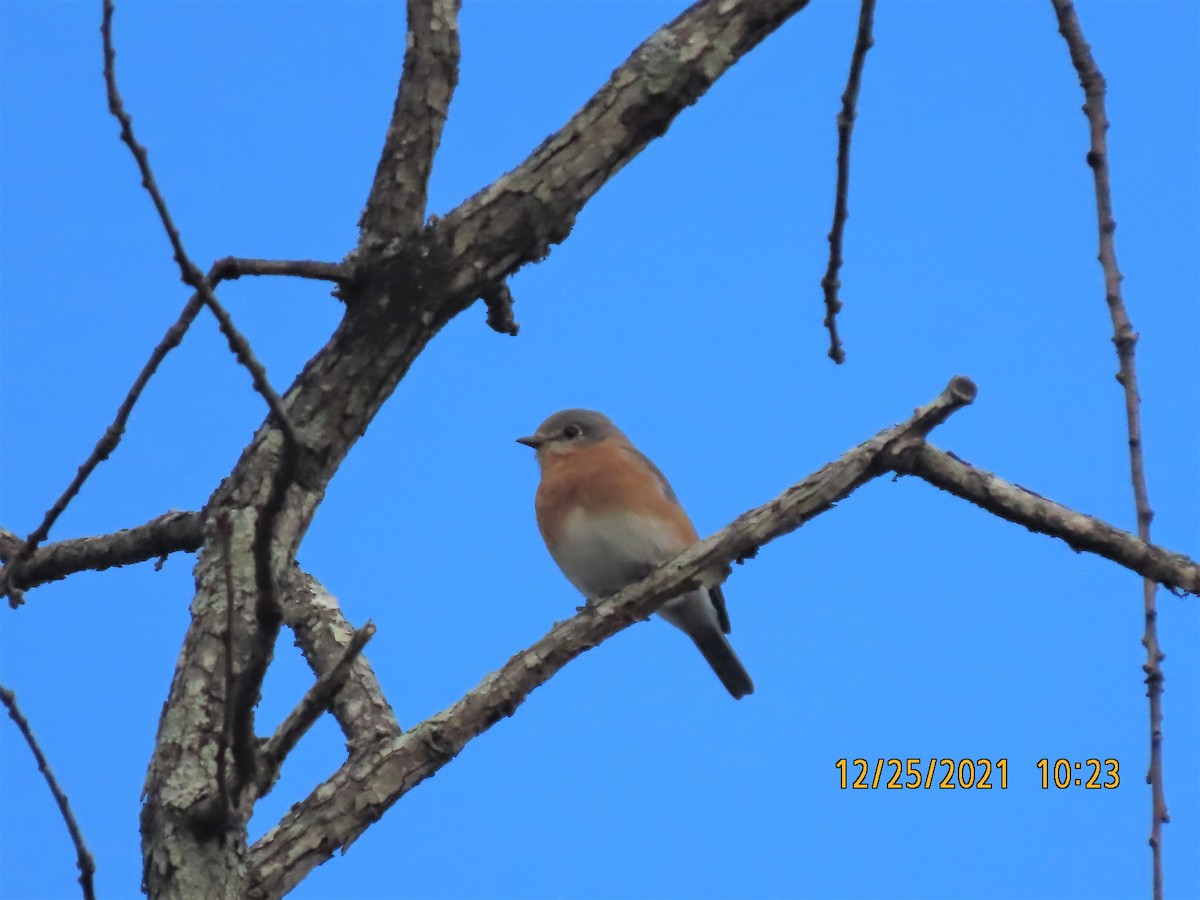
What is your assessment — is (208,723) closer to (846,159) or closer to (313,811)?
(313,811)

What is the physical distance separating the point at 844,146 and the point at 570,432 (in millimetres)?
4217

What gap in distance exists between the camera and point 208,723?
144 inches

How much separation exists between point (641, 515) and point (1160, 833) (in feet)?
14.8

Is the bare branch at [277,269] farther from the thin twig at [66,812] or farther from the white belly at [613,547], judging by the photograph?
the white belly at [613,547]

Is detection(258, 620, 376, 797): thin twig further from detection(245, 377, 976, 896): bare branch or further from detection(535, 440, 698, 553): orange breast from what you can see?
detection(535, 440, 698, 553): orange breast

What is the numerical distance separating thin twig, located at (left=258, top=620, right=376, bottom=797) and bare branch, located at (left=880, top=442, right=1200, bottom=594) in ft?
6.29

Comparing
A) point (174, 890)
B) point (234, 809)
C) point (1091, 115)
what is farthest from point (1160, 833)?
point (174, 890)

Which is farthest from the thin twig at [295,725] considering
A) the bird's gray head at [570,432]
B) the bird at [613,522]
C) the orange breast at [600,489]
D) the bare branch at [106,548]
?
the bird's gray head at [570,432]

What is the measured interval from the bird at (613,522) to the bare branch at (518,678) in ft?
6.87

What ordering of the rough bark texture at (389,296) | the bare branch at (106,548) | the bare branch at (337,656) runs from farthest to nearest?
the bare branch at (106,548) → the bare branch at (337,656) → the rough bark texture at (389,296)

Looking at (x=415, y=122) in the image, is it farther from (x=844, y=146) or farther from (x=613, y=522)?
(x=613, y=522)

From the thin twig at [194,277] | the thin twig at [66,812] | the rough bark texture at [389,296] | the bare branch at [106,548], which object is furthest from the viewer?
the bare branch at [106,548]

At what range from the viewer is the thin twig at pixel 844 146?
359 centimetres

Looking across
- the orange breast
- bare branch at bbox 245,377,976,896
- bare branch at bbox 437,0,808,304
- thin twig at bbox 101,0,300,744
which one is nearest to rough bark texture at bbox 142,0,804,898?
bare branch at bbox 437,0,808,304
